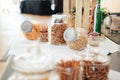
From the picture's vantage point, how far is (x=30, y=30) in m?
1.46

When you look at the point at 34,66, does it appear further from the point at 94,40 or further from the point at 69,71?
the point at 94,40

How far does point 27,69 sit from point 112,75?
380 millimetres

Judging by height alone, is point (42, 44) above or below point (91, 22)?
below

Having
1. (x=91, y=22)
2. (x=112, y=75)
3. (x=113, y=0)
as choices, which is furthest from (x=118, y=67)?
(x=113, y=0)

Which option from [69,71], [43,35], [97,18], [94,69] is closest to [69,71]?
[69,71]

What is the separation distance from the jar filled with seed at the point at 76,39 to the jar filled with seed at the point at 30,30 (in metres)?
0.30

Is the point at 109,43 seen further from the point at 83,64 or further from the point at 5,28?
the point at 5,28

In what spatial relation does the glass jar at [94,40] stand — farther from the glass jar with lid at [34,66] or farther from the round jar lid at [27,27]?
the glass jar with lid at [34,66]

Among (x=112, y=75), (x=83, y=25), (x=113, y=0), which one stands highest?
(x=113, y=0)

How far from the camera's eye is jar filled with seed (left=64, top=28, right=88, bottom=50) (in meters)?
1.24

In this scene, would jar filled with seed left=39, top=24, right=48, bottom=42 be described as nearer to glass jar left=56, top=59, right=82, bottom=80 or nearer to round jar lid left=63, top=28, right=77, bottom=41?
round jar lid left=63, top=28, right=77, bottom=41

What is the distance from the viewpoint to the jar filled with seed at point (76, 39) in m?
1.24

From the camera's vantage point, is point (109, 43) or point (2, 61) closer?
point (2, 61)

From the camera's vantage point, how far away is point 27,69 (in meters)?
0.85
